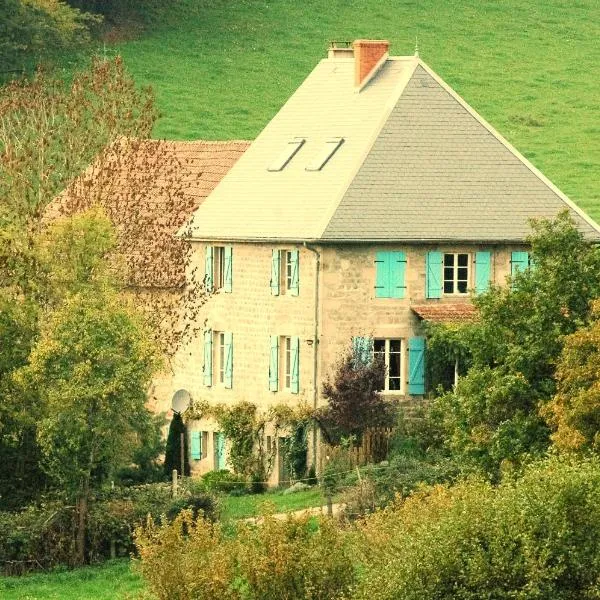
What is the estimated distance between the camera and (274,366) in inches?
2468

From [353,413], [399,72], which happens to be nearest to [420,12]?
[399,72]

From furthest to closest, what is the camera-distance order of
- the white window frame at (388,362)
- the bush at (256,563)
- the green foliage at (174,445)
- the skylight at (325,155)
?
the skylight at (325,155), the green foliage at (174,445), the white window frame at (388,362), the bush at (256,563)

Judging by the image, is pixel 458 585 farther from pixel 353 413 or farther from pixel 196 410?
pixel 196 410

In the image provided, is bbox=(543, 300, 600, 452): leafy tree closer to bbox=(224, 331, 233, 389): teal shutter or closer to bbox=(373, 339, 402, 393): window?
bbox=(373, 339, 402, 393): window

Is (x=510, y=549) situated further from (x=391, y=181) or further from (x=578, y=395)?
(x=391, y=181)

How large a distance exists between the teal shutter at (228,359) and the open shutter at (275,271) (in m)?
2.39

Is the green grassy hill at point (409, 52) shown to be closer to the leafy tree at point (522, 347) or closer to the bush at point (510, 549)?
the leafy tree at point (522, 347)

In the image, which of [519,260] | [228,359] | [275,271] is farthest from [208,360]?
[519,260]

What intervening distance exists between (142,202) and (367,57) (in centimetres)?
708

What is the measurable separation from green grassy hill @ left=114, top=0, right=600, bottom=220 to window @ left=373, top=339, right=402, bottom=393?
100 ft

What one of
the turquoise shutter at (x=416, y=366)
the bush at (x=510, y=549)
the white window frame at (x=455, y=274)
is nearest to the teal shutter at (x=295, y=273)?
the turquoise shutter at (x=416, y=366)

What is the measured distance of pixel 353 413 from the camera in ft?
194

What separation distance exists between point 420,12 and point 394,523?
76538 millimetres

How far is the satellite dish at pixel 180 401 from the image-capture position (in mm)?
61969
